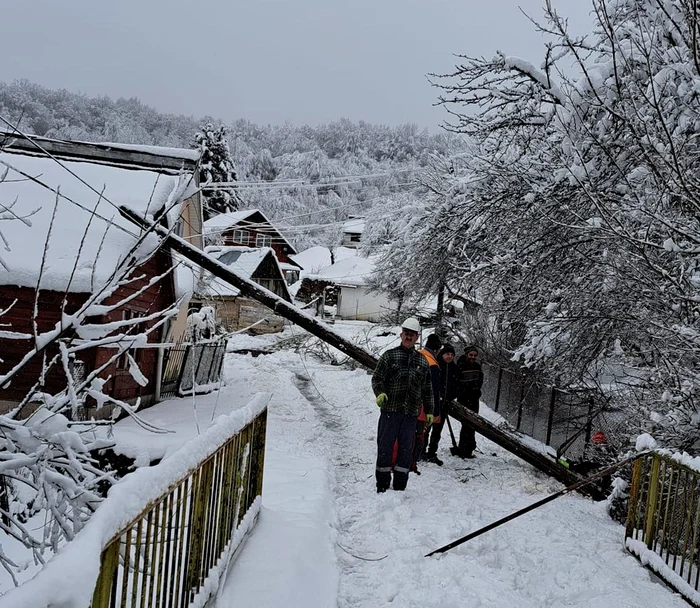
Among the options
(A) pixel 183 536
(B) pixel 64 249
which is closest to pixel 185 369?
(B) pixel 64 249

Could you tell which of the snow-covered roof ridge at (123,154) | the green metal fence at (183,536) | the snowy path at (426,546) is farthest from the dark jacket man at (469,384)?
the snow-covered roof ridge at (123,154)

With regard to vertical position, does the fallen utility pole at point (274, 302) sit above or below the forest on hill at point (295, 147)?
below

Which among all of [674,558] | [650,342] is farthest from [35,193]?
[674,558]

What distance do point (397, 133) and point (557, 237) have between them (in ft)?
266

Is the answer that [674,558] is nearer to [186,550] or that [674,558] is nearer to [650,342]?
[650,342]

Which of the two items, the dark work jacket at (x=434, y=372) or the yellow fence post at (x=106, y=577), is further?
the dark work jacket at (x=434, y=372)

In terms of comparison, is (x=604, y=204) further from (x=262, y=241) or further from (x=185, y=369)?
(x=262, y=241)

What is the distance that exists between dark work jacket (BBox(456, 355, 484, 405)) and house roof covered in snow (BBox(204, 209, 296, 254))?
12.6ft

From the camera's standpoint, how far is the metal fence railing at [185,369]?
680 inches

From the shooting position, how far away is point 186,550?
3.05 m

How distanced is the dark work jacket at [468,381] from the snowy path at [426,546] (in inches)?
48.8

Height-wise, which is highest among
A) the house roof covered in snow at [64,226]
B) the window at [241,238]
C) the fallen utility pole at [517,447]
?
the window at [241,238]

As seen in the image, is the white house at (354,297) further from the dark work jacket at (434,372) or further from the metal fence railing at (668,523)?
the metal fence railing at (668,523)

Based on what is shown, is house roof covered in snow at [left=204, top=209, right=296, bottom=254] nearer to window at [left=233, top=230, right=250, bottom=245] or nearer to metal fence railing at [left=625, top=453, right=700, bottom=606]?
window at [left=233, top=230, right=250, bottom=245]
